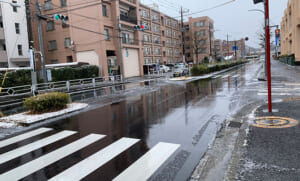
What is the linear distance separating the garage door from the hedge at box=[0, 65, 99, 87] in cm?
720

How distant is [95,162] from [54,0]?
37152mm

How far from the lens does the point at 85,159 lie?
187 inches

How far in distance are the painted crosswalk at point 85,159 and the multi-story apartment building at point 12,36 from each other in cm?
3128

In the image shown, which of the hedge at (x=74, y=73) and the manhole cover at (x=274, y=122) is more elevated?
the hedge at (x=74, y=73)

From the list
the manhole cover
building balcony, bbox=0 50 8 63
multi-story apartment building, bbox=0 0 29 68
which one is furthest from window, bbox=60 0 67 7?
the manhole cover

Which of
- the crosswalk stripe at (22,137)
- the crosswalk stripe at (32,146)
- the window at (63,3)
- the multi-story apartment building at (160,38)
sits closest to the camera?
the crosswalk stripe at (32,146)

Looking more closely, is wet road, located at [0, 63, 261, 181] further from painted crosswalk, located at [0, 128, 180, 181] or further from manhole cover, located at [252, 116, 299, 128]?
manhole cover, located at [252, 116, 299, 128]

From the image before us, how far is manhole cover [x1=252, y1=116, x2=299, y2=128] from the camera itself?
6182 mm

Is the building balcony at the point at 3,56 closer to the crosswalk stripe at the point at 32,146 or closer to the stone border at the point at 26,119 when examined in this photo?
the stone border at the point at 26,119

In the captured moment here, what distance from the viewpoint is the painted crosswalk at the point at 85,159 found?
13.4ft

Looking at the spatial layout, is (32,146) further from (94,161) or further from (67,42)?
(67,42)

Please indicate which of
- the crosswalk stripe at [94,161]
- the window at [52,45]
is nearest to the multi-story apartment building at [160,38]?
the window at [52,45]

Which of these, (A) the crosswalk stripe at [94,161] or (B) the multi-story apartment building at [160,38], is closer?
(A) the crosswalk stripe at [94,161]

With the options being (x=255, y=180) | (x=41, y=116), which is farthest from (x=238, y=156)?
(x=41, y=116)
